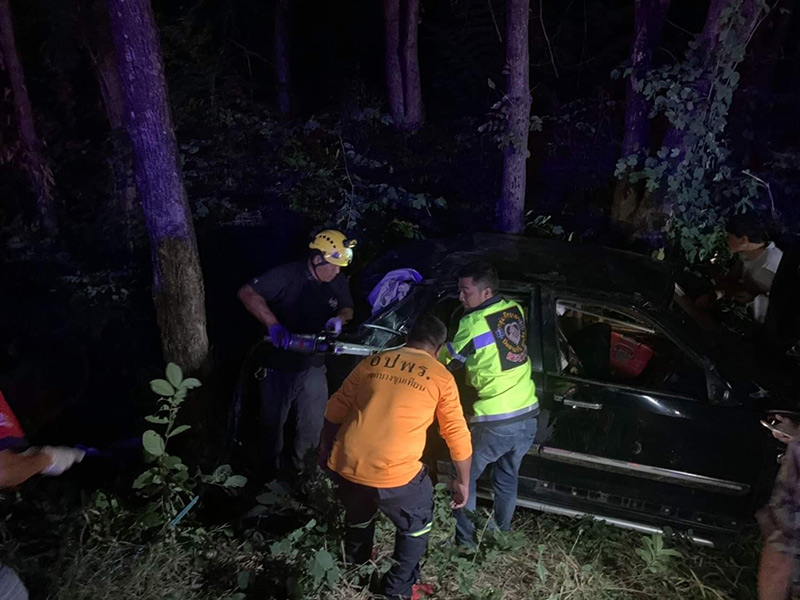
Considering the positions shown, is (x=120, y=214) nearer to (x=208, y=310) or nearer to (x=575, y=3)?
(x=208, y=310)

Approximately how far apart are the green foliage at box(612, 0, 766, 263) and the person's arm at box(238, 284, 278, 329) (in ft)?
16.7

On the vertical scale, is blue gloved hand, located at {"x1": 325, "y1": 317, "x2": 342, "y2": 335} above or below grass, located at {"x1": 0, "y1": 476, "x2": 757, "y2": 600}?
above

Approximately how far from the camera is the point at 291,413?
164 inches

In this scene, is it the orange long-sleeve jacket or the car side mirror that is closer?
the orange long-sleeve jacket

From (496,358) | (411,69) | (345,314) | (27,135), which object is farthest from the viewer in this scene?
(411,69)

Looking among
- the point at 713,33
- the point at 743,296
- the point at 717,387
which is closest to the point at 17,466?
the point at 717,387

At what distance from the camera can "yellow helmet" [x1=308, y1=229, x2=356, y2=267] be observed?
4.08 metres

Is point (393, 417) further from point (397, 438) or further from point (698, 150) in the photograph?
point (698, 150)

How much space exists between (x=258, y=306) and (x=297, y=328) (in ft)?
1.08

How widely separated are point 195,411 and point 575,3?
34.4ft

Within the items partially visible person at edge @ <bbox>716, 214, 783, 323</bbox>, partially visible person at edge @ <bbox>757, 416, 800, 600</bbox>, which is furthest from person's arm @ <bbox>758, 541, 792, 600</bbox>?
partially visible person at edge @ <bbox>716, 214, 783, 323</bbox>

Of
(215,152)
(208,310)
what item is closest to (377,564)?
(208,310)

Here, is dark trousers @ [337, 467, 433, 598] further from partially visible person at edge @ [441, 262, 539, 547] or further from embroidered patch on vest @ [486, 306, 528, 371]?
embroidered patch on vest @ [486, 306, 528, 371]

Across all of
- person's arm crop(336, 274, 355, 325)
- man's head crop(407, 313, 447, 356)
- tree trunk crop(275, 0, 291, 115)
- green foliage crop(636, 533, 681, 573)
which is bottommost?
green foliage crop(636, 533, 681, 573)
